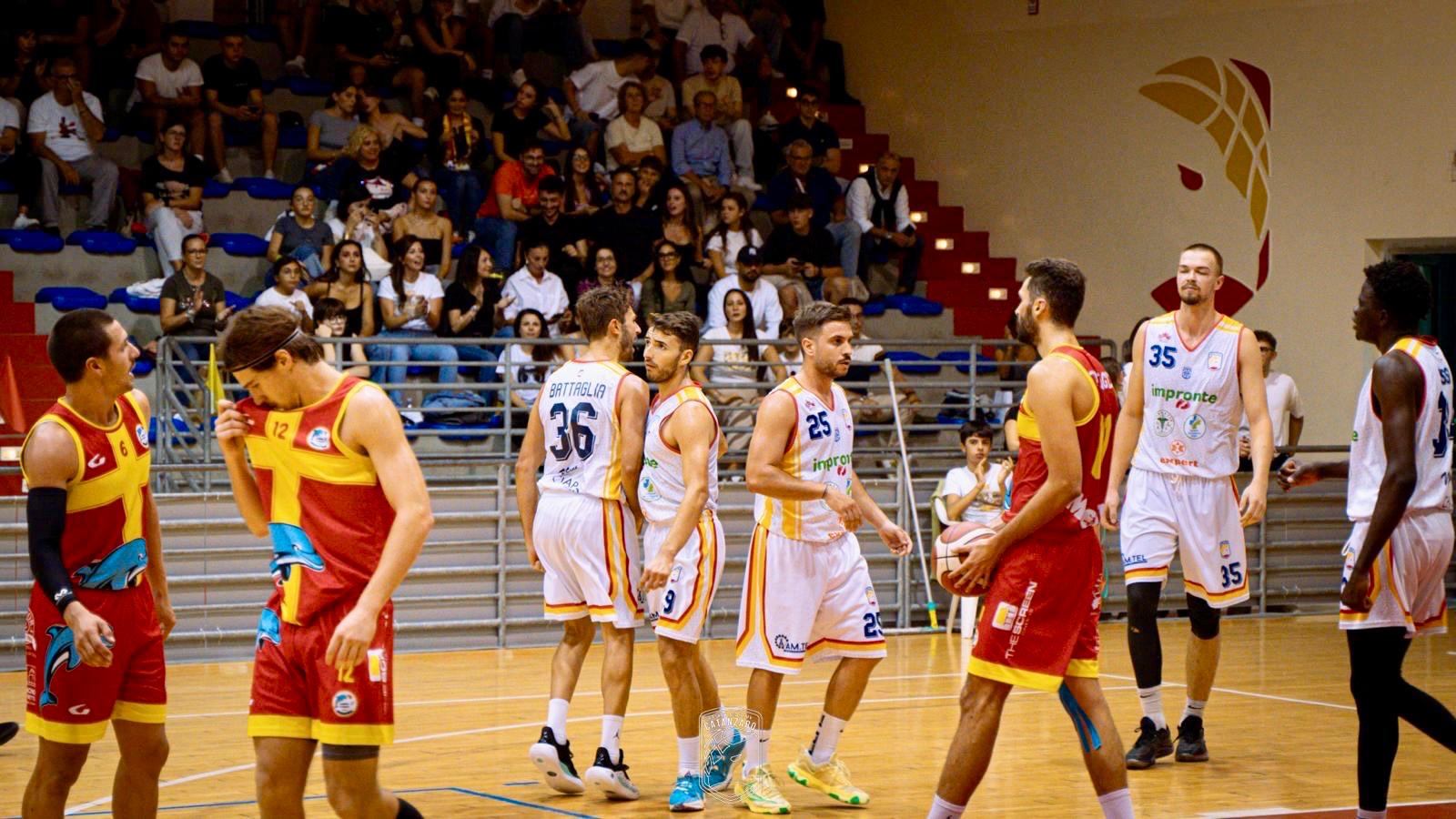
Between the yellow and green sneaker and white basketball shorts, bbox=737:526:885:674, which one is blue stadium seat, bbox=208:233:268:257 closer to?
white basketball shorts, bbox=737:526:885:674

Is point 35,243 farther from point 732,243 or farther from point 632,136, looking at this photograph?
point 732,243

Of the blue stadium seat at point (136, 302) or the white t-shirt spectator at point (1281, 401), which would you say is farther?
the white t-shirt spectator at point (1281, 401)

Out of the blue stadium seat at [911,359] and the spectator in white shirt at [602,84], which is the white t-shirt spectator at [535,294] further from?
the blue stadium seat at [911,359]

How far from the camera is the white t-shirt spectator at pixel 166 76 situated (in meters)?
15.1

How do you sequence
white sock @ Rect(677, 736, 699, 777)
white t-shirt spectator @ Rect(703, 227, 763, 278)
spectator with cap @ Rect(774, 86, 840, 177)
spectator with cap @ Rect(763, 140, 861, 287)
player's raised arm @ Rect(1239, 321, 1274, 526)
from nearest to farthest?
white sock @ Rect(677, 736, 699, 777) → player's raised arm @ Rect(1239, 321, 1274, 526) → white t-shirt spectator @ Rect(703, 227, 763, 278) → spectator with cap @ Rect(763, 140, 861, 287) → spectator with cap @ Rect(774, 86, 840, 177)

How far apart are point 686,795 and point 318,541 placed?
2501mm

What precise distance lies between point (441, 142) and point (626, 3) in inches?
192

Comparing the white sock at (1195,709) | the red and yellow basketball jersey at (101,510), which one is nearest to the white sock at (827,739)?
the white sock at (1195,709)

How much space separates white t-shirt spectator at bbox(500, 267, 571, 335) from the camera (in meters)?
13.8

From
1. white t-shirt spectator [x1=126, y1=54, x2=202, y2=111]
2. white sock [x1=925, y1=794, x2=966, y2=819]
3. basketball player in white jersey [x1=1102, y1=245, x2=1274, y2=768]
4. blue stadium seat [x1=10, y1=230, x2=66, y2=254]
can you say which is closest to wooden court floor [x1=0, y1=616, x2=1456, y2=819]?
Result: basketball player in white jersey [x1=1102, y1=245, x2=1274, y2=768]

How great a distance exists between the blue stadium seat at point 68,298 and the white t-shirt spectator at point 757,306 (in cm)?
514

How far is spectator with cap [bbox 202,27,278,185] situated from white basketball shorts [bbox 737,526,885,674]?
10110mm

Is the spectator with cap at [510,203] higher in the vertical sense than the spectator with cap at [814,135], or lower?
lower

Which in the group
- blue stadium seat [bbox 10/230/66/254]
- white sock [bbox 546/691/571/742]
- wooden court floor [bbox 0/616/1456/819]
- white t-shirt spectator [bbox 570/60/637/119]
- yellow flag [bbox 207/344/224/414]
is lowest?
wooden court floor [bbox 0/616/1456/819]
